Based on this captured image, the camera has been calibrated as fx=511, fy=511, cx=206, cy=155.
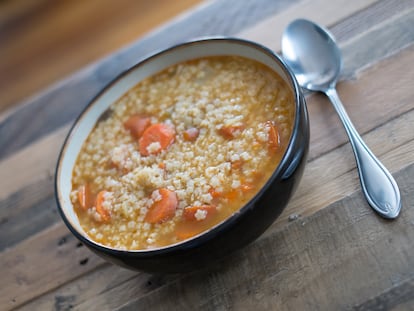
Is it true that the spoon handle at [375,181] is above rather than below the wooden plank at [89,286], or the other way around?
above

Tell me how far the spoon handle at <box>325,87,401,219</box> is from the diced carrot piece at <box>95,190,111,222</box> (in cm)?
84

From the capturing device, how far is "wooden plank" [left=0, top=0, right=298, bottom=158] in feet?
7.77

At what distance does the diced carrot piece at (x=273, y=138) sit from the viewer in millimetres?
1604

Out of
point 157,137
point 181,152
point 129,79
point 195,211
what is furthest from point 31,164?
point 195,211

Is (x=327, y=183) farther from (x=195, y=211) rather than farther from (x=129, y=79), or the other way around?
(x=129, y=79)

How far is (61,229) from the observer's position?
2.00 meters

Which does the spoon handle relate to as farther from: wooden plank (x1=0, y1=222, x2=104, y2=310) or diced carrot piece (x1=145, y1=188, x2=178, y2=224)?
wooden plank (x1=0, y1=222, x2=104, y2=310)

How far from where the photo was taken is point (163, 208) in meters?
1.62

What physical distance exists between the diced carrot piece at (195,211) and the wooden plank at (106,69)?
40.3 inches

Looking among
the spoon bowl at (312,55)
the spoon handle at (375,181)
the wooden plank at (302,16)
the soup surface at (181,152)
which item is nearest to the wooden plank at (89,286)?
the soup surface at (181,152)

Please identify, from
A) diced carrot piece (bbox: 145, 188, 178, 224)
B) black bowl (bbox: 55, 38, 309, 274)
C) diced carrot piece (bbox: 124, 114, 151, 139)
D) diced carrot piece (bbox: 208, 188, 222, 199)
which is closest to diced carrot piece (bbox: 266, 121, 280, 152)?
black bowl (bbox: 55, 38, 309, 274)

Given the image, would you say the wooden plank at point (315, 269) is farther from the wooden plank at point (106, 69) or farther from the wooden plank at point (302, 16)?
the wooden plank at point (106, 69)

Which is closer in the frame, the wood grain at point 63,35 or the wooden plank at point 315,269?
the wooden plank at point 315,269

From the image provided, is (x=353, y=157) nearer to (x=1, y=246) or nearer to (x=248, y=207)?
(x=248, y=207)
